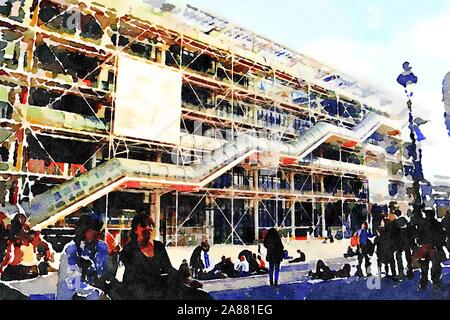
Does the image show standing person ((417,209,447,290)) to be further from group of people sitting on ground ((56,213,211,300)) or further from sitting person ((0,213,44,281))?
sitting person ((0,213,44,281))

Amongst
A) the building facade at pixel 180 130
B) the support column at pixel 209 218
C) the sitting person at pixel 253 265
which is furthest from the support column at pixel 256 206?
the support column at pixel 209 218

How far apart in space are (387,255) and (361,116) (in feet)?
8.38

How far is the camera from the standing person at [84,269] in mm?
3379

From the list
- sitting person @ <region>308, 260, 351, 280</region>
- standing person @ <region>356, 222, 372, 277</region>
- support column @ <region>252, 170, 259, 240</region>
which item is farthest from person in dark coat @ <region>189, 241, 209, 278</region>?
standing person @ <region>356, 222, 372, 277</region>

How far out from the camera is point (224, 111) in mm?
7230

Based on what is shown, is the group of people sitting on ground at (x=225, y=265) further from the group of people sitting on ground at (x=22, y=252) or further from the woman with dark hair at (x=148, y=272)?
the group of people sitting on ground at (x=22, y=252)

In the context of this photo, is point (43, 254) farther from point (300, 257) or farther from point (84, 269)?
point (300, 257)

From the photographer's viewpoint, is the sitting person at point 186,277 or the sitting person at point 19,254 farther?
the sitting person at point 186,277

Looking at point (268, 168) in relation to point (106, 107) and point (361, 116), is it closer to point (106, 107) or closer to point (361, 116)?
point (361, 116)

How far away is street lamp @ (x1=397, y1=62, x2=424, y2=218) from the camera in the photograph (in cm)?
627

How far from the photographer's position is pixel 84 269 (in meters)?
3.74

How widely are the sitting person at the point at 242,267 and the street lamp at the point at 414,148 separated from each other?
8.21 feet
